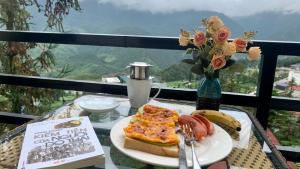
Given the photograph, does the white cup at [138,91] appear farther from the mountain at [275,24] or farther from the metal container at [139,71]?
the mountain at [275,24]

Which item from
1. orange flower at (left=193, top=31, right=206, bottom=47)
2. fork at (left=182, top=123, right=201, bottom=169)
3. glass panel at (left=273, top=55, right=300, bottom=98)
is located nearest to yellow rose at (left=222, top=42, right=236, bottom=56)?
orange flower at (left=193, top=31, right=206, bottom=47)

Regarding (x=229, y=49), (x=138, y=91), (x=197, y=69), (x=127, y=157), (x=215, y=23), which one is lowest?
(x=127, y=157)

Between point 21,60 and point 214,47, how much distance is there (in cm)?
186

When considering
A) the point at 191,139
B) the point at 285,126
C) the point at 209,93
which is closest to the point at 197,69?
the point at 209,93

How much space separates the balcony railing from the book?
2.69ft

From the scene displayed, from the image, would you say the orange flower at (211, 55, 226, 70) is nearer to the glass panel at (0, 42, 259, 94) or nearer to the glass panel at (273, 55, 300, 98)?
the glass panel at (0, 42, 259, 94)

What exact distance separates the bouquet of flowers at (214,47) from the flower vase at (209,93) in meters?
0.03

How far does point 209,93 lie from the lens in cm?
131

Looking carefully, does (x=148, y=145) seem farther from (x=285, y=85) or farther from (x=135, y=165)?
(x=285, y=85)

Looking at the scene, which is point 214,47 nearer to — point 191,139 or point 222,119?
point 222,119

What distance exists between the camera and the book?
803 mm

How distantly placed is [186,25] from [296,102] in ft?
2.72

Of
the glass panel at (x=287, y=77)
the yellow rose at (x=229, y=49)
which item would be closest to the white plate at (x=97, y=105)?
the yellow rose at (x=229, y=49)

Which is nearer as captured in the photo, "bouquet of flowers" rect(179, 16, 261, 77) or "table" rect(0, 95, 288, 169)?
"table" rect(0, 95, 288, 169)
